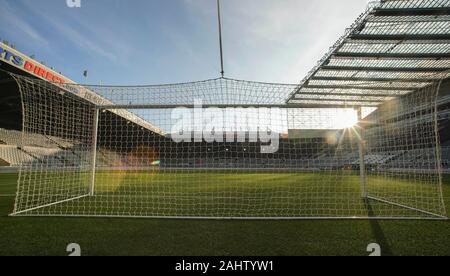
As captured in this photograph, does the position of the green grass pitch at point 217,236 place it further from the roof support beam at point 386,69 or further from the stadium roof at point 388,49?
the roof support beam at point 386,69

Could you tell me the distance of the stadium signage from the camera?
1161 cm

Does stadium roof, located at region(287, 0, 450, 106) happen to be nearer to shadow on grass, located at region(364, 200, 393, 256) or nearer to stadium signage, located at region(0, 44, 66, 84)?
shadow on grass, located at region(364, 200, 393, 256)

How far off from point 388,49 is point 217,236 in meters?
14.0

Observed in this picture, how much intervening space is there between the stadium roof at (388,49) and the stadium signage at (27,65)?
1231cm

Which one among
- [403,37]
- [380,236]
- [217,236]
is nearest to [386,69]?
[403,37]

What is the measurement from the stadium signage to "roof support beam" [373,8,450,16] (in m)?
13.3

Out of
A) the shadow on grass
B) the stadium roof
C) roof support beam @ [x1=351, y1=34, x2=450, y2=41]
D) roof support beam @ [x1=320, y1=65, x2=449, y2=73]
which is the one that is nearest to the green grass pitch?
the shadow on grass

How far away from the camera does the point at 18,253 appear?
2.73 metres

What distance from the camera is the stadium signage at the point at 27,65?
11.6 metres

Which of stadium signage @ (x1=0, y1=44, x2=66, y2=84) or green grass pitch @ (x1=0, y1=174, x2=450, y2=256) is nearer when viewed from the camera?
green grass pitch @ (x1=0, y1=174, x2=450, y2=256)

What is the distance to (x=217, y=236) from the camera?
3.31 meters

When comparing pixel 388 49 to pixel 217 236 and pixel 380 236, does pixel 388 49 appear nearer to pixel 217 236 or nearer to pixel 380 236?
pixel 380 236
